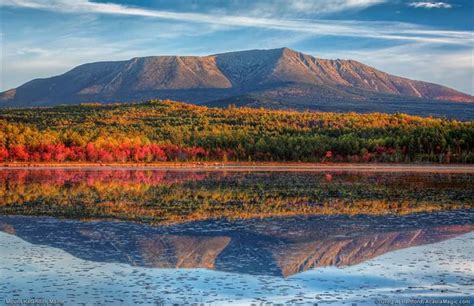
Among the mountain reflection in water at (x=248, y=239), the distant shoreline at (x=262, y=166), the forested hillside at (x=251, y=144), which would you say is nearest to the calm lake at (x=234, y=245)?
the mountain reflection in water at (x=248, y=239)

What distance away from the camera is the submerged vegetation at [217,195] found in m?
22.7

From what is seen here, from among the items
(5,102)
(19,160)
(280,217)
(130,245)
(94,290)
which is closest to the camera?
(94,290)

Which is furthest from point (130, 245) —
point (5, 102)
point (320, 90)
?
point (5, 102)

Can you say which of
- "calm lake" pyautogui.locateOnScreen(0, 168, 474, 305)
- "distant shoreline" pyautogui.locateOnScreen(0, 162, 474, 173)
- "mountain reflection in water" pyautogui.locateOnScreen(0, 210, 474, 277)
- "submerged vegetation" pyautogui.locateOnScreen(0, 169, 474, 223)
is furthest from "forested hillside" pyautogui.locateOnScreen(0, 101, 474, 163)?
"mountain reflection in water" pyautogui.locateOnScreen(0, 210, 474, 277)

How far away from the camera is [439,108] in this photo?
5969 inches

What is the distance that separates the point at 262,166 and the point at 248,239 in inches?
1294

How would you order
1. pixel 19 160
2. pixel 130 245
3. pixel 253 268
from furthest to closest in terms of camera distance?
1. pixel 19 160
2. pixel 130 245
3. pixel 253 268

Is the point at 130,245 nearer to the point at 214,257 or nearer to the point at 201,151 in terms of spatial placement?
the point at 214,257

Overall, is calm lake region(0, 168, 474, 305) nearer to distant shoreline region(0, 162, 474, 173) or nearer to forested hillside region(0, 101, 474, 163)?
distant shoreline region(0, 162, 474, 173)

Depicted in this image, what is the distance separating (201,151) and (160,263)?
41257 millimetres

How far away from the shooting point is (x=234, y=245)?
16578 mm

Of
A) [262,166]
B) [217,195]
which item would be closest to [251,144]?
[262,166]

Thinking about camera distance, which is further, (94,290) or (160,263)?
(160,263)

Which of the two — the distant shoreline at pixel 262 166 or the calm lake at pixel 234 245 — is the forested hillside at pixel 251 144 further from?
the calm lake at pixel 234 245
